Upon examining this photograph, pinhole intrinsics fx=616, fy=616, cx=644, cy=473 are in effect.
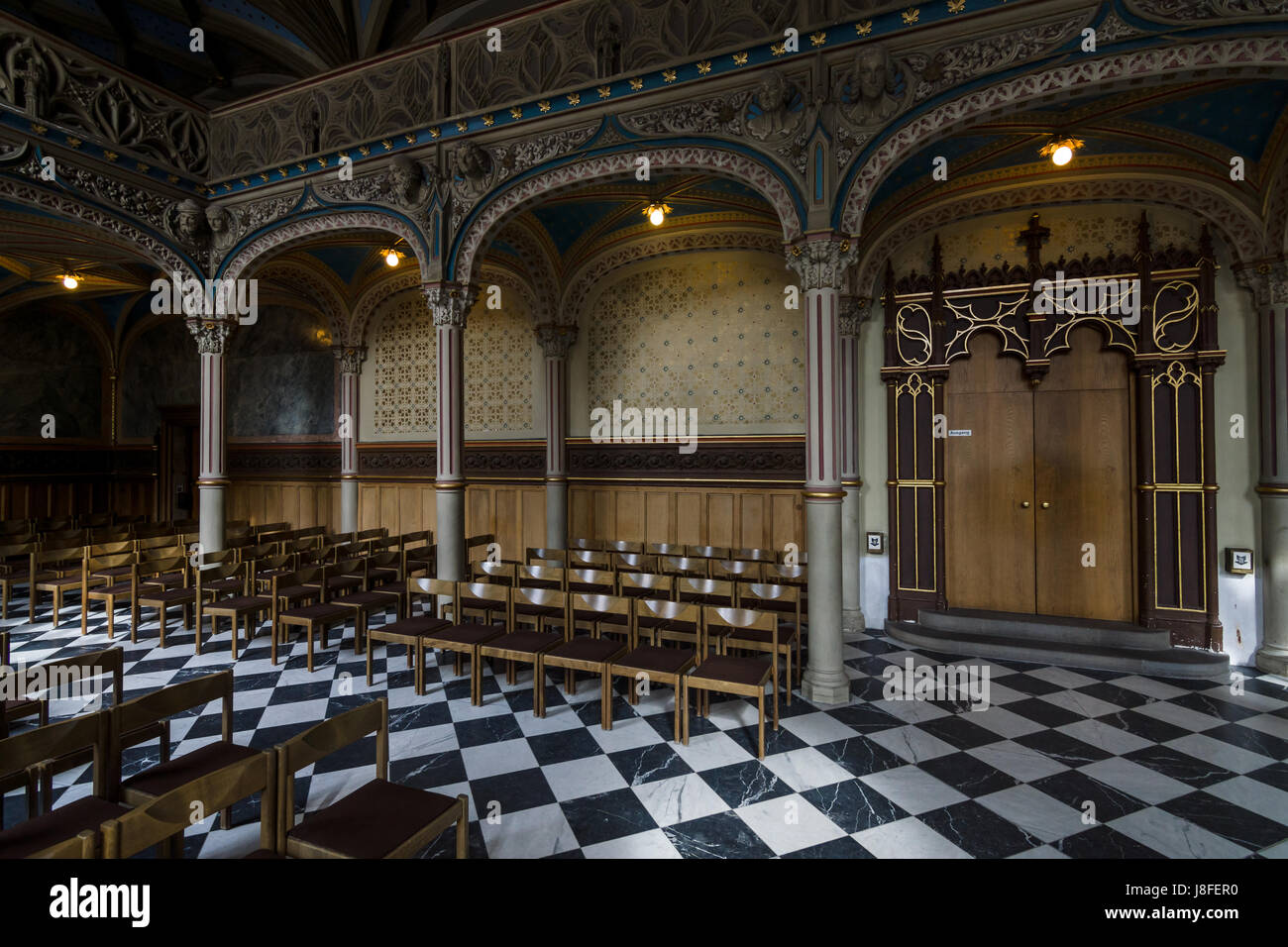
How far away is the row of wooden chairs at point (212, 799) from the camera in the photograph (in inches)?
80.7

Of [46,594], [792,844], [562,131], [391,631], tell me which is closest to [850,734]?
[792,844]

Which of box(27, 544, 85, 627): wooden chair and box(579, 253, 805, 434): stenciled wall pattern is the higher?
box(579, 253, 805, 434): stenciled wall pattern

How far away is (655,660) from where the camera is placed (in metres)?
4.58

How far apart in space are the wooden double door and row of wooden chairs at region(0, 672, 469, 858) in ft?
22.7

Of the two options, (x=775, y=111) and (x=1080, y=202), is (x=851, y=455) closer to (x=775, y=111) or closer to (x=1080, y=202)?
(x=1080, y=202)

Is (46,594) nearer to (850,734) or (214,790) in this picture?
(214,790)

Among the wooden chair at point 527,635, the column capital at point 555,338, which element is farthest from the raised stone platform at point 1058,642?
the column capital at point 555,338

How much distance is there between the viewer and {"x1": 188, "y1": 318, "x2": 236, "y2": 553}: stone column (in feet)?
29.8

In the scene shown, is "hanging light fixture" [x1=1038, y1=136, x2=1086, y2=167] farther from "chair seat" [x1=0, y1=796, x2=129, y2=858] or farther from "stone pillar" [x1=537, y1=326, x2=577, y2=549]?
"chair seat" [x1=0, y1=796, x2=129, y2=858]

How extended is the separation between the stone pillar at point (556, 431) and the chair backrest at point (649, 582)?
12.1ft

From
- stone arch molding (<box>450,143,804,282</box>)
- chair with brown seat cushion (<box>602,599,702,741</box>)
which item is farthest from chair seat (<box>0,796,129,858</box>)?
stone arch molding (<box>450,143,804,282</box>)

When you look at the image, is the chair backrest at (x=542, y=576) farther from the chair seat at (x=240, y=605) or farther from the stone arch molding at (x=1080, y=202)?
the stone arch molding at (x=1080, y=202)

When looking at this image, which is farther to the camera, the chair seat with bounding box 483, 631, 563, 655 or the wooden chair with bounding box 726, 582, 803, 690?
the wooden chair with bounding box 726, 582, 803, 690
